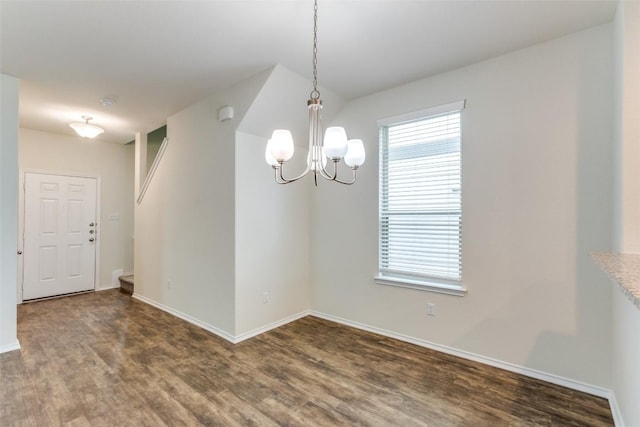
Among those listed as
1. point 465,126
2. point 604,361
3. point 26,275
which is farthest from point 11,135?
point 604,361

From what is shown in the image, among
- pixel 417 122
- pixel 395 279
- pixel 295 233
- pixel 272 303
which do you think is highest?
pixel 417 122

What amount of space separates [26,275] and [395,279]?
5.41 m

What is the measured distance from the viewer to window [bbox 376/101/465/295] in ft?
9.45

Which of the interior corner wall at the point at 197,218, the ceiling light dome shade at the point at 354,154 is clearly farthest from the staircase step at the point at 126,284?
the ceiling light dome shade at the point at 354,154

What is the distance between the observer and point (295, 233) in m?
3.85

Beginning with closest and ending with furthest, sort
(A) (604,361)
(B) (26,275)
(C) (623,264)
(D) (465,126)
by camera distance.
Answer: (C) (623,264), (A) (604,361), (D) (465,126), (B) (26,275)

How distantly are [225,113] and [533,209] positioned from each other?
303 centimetres

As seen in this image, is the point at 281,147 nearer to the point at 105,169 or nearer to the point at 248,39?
the point at 248,39

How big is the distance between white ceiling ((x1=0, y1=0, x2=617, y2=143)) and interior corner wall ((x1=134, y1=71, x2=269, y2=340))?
375mm

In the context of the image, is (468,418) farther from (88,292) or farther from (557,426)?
(88,292)

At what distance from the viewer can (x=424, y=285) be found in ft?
9.82

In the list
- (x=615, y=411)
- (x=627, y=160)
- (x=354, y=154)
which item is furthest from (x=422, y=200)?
(x=615, y=411)

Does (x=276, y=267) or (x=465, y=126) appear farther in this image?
(x=276, y=267)

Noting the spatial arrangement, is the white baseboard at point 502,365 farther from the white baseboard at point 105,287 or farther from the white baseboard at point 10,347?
the white baseboard at point 105,287
